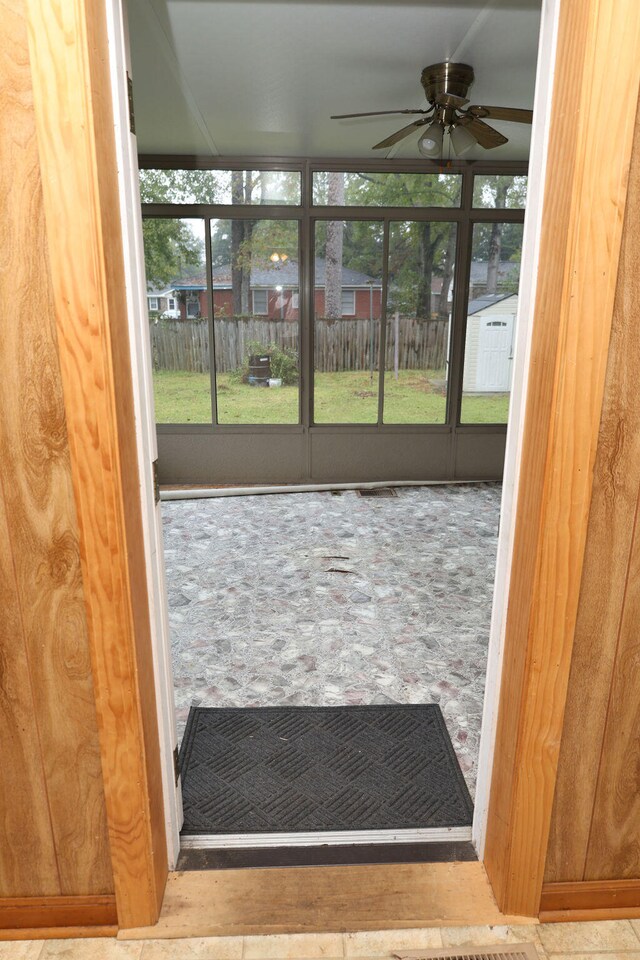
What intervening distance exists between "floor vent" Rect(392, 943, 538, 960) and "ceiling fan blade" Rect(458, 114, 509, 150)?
3392mm

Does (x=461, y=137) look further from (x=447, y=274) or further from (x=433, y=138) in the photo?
(x=447, y=274)

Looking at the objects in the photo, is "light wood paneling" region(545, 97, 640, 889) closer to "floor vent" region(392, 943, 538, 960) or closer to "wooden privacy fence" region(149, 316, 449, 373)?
"floor vent" region(392, 943, 538, 960)

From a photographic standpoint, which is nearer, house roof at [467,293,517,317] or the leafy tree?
the leafy tree

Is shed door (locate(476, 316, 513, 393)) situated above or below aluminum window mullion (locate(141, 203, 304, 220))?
below

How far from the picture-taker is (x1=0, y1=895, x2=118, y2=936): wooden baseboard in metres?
1.65

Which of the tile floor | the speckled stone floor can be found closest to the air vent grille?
the speckled stone floor

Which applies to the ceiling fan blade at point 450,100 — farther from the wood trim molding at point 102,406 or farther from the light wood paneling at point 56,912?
the light wood paneling at point 56,912

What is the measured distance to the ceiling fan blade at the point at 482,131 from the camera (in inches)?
128

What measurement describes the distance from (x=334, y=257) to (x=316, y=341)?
0.75 metres

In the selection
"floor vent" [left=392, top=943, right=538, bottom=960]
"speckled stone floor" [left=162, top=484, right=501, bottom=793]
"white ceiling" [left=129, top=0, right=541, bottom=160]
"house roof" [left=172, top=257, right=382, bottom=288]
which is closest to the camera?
"floor vent" [left=392, top=943, right=538, bottom=960]

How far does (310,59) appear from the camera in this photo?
3.09m

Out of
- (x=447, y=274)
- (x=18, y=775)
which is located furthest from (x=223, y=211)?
(x=18, y=775)

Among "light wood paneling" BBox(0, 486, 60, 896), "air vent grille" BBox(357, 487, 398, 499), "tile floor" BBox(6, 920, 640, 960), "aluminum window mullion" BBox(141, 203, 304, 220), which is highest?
"aluminum window mullion" BBox(141, 203, 304, 220)

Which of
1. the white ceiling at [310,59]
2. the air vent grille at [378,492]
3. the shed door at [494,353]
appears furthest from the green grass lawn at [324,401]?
the white ceiling at [310,59]
